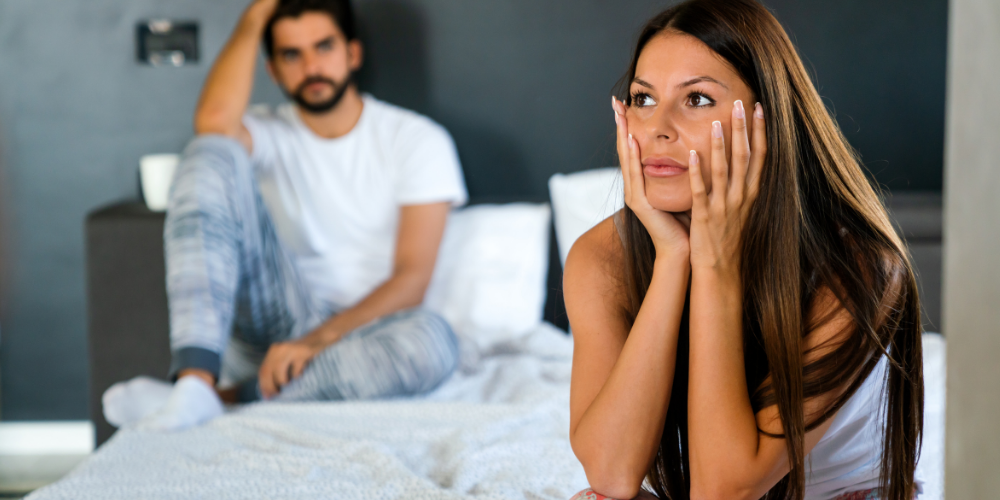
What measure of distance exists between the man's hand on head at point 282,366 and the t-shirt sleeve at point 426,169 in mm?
559

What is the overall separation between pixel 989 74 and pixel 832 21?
2324 mm

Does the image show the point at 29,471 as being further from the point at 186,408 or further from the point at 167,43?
the point at 167,43

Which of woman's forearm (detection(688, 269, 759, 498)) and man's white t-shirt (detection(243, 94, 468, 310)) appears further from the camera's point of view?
man's white t-shirt (detection(243, 94, 468, 310))

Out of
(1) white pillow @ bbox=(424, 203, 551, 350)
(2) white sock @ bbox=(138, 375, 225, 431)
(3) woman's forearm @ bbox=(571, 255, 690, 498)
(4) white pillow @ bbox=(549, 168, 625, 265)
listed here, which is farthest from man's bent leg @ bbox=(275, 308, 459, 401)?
(3) woman's forearm @ bbox=(571, 255, 690, 498)

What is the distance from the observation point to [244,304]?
1840 millimetres

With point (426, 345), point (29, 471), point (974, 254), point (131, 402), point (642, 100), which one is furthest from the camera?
point (29, 471)

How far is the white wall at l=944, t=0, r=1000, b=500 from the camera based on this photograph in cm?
30

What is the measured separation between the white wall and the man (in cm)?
144

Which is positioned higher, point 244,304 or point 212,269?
point 212,269

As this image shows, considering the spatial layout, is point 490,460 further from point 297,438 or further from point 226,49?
point 226,49

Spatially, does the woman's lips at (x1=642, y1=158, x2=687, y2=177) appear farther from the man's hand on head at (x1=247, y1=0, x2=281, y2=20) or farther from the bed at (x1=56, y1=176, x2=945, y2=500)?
the man's hand on head at (x1=247, y1=0, x2=281, y2=20)

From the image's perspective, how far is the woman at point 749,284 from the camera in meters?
0.86

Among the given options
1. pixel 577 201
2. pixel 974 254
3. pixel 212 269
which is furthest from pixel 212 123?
pixel 974 254

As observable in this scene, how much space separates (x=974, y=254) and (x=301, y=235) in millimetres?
2006
